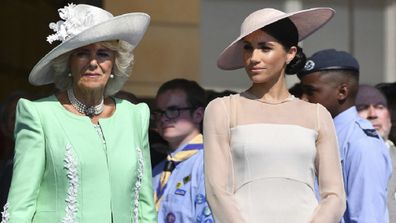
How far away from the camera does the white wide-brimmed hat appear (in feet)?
18.5

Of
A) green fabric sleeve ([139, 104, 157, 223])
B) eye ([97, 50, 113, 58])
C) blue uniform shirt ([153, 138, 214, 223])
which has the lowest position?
blue uniform shirt ([153, 138, 214, 223])

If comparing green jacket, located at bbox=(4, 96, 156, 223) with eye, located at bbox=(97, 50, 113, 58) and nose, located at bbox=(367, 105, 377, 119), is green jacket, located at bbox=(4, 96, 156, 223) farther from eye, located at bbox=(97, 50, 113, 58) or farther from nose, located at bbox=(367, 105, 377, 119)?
nose, located at bbox=(367, 105, 377, 119)

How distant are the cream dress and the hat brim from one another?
0.53 m

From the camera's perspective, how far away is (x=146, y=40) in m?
9.66

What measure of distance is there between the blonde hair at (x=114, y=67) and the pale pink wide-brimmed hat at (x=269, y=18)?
464 millimetres

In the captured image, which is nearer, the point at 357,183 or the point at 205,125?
the point at 205,125

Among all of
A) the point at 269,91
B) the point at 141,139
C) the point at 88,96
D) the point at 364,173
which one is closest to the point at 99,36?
the point at 88,96

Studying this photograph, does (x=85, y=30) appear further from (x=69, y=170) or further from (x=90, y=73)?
(x=69, y=170)

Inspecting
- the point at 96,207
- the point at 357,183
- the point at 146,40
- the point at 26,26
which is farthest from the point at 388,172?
the point at 26,26

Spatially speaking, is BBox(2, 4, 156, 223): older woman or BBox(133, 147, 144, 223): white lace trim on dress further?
BBox(133, 147, 144, 223): white lace trim on dress

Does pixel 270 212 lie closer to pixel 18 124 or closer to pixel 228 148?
pixel 228 148

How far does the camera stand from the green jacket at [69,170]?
5.48 m

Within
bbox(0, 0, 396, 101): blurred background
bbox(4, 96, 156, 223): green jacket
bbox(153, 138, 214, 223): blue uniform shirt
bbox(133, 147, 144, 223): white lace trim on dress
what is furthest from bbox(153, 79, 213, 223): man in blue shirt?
bbox(0, 0, 396, 101): blurred background

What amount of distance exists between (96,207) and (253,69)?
907 mm
